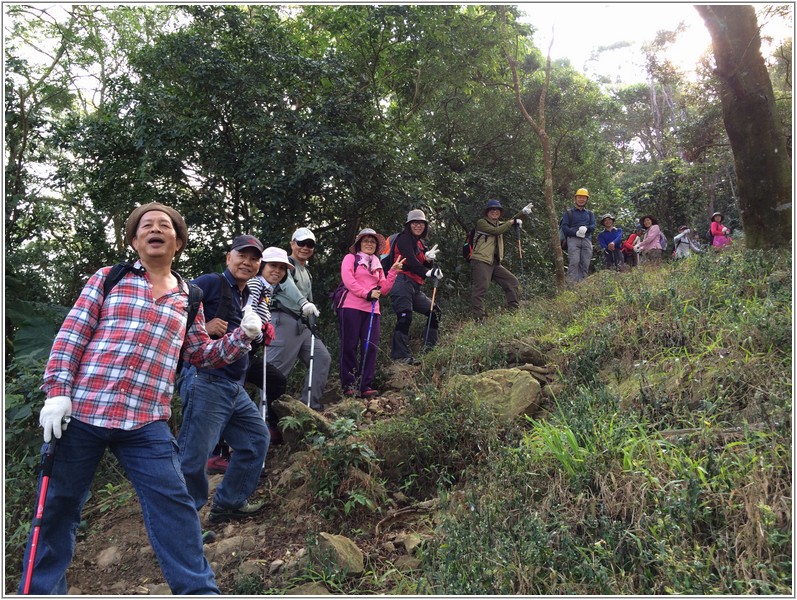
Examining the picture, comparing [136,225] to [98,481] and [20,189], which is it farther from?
A: [20,189]

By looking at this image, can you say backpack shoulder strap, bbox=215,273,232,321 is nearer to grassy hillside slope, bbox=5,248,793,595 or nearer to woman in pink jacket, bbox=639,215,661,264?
grassy hillside slope, bbox=5,248,793,595

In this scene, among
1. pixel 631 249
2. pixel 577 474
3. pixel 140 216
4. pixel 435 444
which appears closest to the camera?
pixel 140 216

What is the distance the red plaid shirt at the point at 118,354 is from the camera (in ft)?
9.12

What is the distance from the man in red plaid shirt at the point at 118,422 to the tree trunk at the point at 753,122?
6.71m

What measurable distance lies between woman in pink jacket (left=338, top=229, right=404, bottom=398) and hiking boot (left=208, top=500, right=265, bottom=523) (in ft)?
7.00

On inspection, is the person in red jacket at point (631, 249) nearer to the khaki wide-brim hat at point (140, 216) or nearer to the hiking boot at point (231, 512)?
the hiking boot at point (231, 512)

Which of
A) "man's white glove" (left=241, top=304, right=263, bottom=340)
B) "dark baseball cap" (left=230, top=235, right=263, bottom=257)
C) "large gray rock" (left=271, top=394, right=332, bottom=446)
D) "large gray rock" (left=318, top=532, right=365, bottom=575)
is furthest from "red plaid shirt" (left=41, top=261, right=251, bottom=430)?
"large gray rock" (left=271, top=394, right=332, bottom=446)

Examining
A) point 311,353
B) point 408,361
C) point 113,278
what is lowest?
point 408,361

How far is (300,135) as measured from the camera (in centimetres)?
880

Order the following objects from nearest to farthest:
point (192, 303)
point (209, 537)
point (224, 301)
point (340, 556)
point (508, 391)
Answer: point (192, 303)
point (340, 556)
point (224, 301)
point (209, 537)
point (508, 391)

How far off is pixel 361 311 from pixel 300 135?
3.50 meters

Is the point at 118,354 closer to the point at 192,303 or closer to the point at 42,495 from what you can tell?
the point at 192,303

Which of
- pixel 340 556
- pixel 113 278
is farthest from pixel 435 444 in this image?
pixel 113 278

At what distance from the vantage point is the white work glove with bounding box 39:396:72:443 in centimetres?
265
